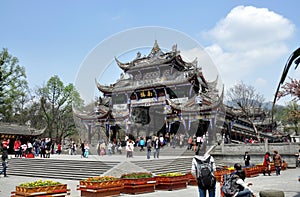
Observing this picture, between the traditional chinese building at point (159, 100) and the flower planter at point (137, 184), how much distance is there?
1827 cm

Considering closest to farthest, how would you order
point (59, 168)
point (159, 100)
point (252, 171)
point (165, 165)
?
point (252, 171) < point (165, 165) < point (59, 168) < point (159, 100)

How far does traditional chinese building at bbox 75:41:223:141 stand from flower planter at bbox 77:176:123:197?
1936 cm

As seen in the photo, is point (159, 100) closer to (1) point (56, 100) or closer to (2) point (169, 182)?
(1) point (56, 100)

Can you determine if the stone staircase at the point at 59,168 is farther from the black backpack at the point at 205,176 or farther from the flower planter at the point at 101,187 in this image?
the black backpack at the point at 205,176

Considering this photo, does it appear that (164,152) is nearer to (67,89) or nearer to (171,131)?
(171,131)

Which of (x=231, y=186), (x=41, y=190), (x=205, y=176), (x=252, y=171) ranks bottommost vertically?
(x=252, y=171)

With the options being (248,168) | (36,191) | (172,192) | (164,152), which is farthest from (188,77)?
(36,191)

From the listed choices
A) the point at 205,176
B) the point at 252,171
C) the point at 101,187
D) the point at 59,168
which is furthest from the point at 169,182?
the point at 59,168

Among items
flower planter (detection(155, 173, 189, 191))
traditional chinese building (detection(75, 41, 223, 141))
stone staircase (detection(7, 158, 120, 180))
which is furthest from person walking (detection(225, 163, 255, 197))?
traditional chinese building (detection(75, 41, 223, 141))

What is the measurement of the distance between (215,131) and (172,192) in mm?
18554

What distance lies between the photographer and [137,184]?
33.2 feet

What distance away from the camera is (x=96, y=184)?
934cm

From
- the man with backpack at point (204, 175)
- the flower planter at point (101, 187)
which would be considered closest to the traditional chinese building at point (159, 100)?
the flower planter at point (101, 187)

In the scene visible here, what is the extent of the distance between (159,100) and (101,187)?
2329cm
